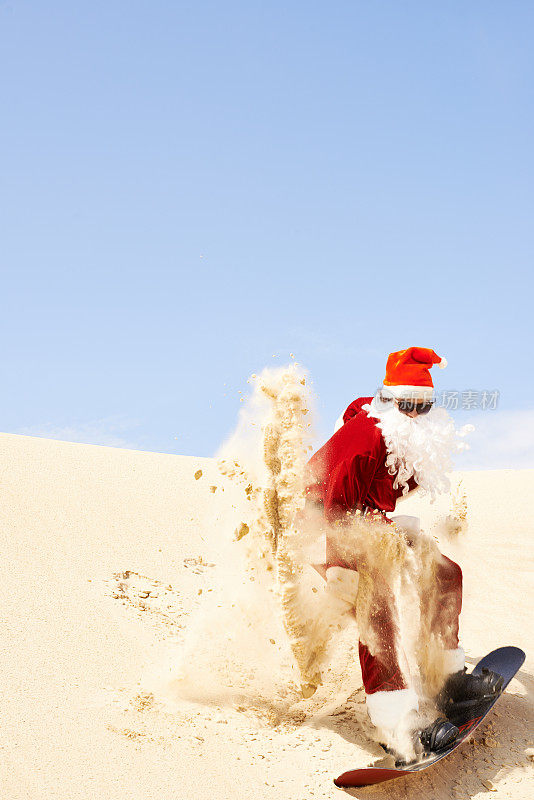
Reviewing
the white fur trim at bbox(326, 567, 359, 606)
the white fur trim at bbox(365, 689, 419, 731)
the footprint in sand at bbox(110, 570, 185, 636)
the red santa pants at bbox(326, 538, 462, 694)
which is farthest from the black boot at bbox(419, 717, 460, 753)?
the footprint in sand at bbox(110, 570, 185, 636)

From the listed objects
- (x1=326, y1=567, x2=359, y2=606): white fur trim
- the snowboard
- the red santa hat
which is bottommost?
the snowboard

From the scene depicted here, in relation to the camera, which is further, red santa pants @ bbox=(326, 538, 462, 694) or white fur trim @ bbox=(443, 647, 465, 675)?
white fur trim @ bbox=(443, 647, 465, 675)

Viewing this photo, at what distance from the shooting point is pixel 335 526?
3.46m

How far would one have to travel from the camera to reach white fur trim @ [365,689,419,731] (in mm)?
3297

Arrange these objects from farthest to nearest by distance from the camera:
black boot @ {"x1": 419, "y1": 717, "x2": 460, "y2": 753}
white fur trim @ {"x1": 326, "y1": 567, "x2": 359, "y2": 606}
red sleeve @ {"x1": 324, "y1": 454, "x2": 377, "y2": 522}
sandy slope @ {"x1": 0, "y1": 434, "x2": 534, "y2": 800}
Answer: white fur trim @ {"x1": 326, "y1": 567, "x2": 359, "y2": 606}, red sleeve @ {"x1": 324, "y1": 454, "x2": 377, "y2": 522}, black boot @ {"x1": 419, "y1": 717, "x2": 460, "y2": 753}, sandy slope @ {"x1": 0, "y1": 434, "x2": 534, "y2": 800}

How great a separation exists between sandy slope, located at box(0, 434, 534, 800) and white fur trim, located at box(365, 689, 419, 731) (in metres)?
0.23

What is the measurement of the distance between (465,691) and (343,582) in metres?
1.01

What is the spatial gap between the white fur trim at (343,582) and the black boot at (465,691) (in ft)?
2.59

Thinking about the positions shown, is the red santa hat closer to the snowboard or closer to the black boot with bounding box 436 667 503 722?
the black boot with bounding box 436 667 503 722

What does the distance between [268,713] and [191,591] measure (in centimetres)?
174

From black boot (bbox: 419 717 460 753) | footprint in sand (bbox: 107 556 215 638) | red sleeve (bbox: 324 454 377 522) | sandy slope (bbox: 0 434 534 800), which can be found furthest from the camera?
footprint in sand (bbox: 107 556 215 638)

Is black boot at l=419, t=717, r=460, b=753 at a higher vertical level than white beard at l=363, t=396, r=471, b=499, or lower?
lower

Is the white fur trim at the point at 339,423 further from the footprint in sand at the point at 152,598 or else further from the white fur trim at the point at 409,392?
the footprint in sand at the point at 152,598

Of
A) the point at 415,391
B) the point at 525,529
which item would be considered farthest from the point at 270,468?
the point at 525,529
